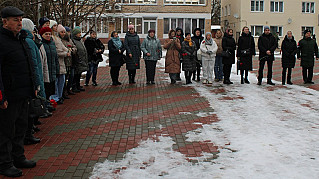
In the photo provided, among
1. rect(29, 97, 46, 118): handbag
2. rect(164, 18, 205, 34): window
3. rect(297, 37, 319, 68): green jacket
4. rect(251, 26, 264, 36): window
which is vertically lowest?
rect(29, 97, 46, 118): handbag

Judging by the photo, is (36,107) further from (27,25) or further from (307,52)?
(307,52)

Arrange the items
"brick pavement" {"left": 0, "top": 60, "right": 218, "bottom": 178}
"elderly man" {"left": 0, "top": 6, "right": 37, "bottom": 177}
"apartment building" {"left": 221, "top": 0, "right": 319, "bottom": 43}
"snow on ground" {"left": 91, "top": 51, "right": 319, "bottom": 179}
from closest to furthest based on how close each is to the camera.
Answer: "elderly man" {"left": 0, "top": 6, "right": 37, "bottom": 177} → "snow on ground" {"left": 91, "top": 51, "right": 319, "bottom": 179} → "brick pavement" {"left": 0, "top": 60, "right": 218, "bottom": 178} → "apartment building" {"left": 221, "top": 0, "right": 319, "bottom": 43}

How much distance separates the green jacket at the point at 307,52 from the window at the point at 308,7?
37.5 metres

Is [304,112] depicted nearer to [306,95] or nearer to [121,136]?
[306,95]

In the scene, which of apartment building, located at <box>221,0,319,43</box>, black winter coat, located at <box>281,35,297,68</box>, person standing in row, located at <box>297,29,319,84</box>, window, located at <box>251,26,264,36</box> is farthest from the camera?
window, located at <box>251,26,264,36</box>

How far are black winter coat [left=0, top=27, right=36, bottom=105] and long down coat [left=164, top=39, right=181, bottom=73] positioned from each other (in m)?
8.54

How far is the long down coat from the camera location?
13484 mm

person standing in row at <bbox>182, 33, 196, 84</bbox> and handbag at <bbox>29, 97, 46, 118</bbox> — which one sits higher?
person standing in row at <bbox>182, 33, 196, 84</bbox>

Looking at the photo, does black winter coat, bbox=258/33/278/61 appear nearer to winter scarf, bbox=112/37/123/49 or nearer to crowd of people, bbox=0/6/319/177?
crowd of people, bbox=0/6/319/177

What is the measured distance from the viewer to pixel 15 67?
5.02 m

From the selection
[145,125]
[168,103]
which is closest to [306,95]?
[168,103]

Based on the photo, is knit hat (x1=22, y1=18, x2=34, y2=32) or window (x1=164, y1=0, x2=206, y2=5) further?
window (x1=164, y1=0, x2=206, y2=5)

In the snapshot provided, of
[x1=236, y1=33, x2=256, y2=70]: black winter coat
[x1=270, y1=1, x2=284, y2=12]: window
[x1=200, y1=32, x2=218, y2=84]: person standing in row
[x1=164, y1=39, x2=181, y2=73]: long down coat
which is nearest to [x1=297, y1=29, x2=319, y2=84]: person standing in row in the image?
[x1=236, y1=33, x2=256, y2=70]: black winter coat

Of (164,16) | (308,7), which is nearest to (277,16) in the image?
(308,7)
